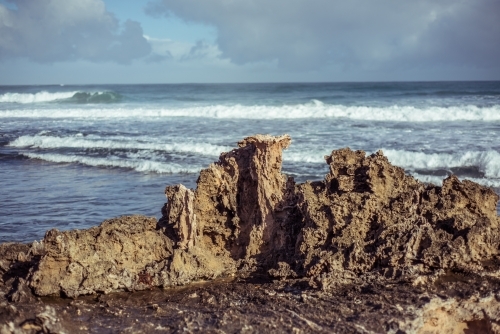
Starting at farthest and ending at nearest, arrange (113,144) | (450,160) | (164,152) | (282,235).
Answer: (113,144) → (164,152) → (450,160) → (282,235)

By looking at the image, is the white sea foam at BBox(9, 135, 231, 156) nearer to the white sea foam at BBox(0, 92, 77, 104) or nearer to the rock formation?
the rock formation

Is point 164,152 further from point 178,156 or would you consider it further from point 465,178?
point 465,178

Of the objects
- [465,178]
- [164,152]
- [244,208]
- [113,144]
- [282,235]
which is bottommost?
[465,178]

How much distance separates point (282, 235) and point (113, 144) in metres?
12.5

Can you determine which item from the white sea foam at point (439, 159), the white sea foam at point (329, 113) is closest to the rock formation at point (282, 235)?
the white sea foam at point (439, 159)

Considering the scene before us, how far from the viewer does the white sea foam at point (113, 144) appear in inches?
588

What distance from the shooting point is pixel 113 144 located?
16.2 metres

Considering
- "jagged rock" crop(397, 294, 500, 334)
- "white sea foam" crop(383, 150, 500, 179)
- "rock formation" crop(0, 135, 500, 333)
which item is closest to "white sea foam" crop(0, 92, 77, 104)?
"white sea foam" crop(383, 150, 500, 179)

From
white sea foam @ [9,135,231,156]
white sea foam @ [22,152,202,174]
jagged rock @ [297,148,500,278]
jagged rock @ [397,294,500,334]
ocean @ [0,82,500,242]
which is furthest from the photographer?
white sea foam @ [9,135,231,156]

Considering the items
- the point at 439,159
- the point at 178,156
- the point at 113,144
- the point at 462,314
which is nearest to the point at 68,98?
the point at 113,144

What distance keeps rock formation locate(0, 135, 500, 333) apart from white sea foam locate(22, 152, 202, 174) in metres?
7.26

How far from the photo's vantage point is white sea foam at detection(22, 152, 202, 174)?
39.4 ft

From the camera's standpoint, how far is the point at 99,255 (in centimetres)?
418

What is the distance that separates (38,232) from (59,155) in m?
8.59
